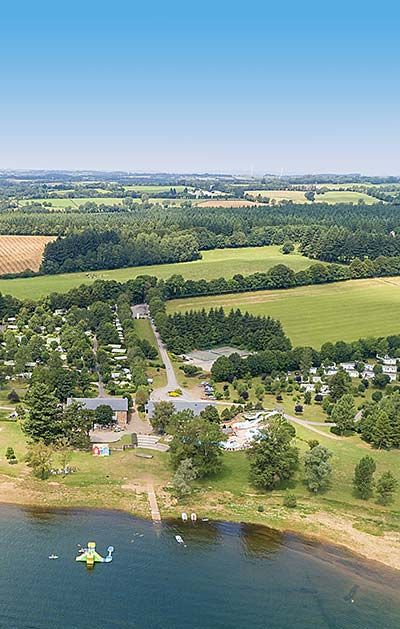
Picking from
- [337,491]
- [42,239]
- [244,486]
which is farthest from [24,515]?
[42,239]

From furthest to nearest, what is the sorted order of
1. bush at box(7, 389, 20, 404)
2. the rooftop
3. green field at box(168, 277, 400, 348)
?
green field at box(168, 277, 400, 348) → bush at box(7, 389, 20, 404) → the rooftop

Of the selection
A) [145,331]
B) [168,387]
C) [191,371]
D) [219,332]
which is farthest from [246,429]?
[145,331]

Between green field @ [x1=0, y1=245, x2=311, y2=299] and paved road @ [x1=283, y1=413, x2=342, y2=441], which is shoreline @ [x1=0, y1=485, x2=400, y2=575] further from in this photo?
green field @ [x1=0, y1=245, x2=311, y2=299]

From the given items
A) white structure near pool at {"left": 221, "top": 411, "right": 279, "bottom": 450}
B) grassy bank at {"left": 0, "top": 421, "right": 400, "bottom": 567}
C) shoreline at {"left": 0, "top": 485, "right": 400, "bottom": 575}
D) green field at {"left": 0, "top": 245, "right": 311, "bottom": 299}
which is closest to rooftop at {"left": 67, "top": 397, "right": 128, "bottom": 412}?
A: grassy bank at {"left": 0, "top": 421, "right": 400, "bottom": 567}

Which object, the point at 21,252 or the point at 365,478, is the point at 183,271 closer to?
the point at 21,252

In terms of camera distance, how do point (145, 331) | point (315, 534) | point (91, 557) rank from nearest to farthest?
1. point (91, 557)
2. point (315, 534)
3. point (145, 331)

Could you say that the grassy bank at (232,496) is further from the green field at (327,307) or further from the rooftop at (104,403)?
the green field at (327,307)

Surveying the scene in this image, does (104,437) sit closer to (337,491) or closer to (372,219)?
(337,491)
